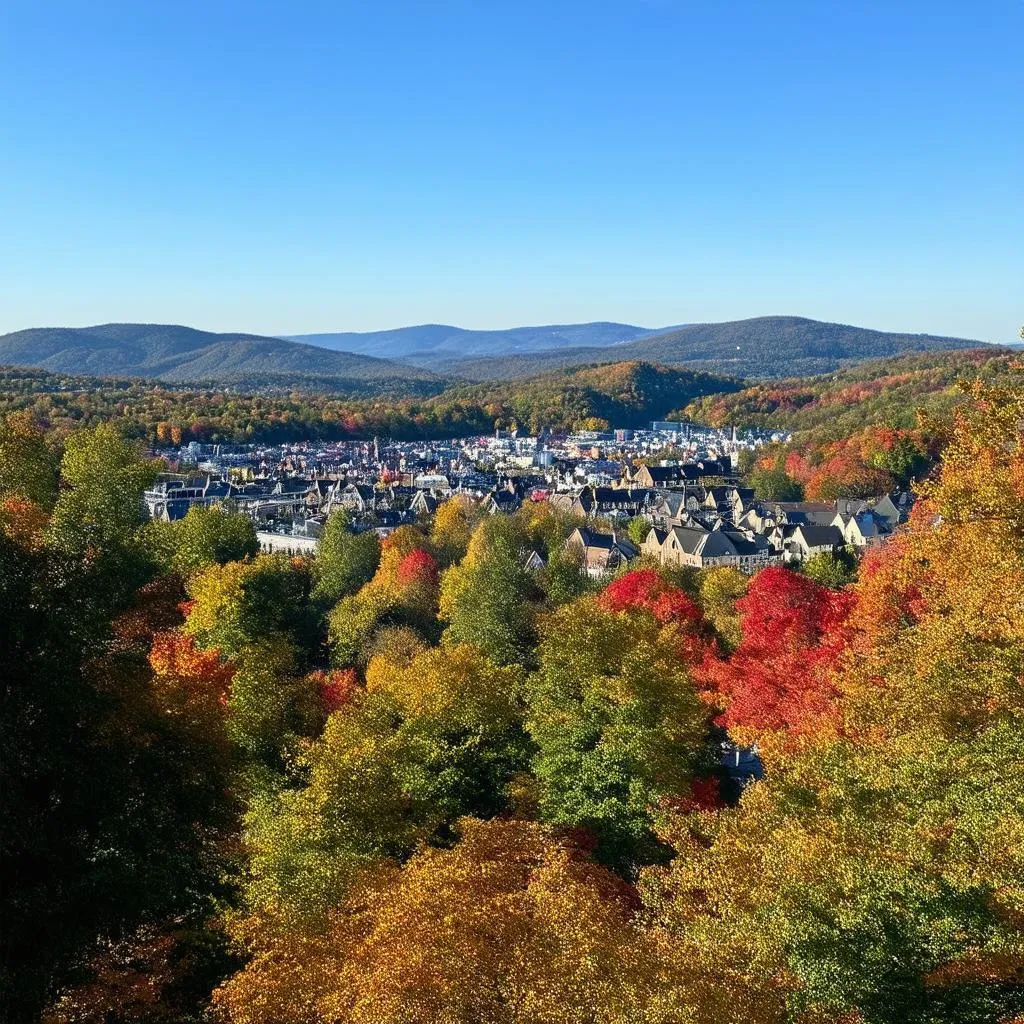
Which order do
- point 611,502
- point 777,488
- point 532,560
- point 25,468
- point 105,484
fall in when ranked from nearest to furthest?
point 105,484, point 25,468, point 532,560, point 611,502, point 777,488

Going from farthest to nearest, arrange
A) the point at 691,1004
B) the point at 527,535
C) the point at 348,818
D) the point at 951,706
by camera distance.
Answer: the point at 527,535 → the point at 348,818 → the point at 951,706 → the point at 691,1004

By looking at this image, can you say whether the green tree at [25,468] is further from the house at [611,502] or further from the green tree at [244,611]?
the house at [611,502]

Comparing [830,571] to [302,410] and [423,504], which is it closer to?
[423,504]

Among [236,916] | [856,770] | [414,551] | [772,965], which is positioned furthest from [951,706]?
[414,551]

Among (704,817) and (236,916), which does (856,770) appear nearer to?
(704,817)

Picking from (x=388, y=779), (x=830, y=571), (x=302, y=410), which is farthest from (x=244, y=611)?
(x=302, y=410)

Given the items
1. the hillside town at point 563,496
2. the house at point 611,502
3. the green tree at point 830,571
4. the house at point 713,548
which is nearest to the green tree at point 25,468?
the hillside town at point 563,496
